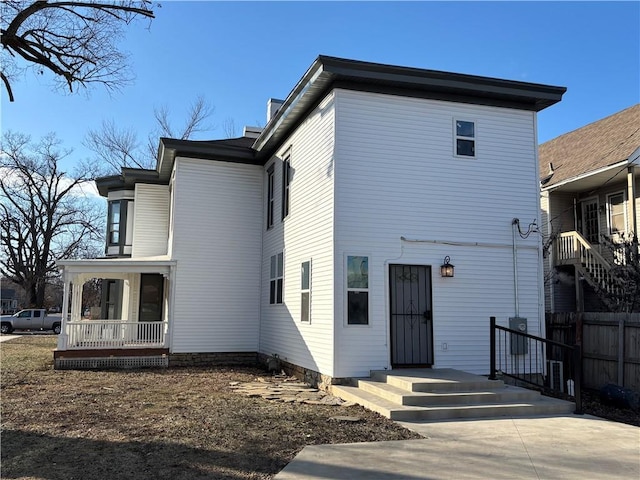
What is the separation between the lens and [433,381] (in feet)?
27.4

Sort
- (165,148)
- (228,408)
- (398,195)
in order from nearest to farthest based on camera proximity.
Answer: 1. (228,408)
2. (398,195)
3. (165,148)

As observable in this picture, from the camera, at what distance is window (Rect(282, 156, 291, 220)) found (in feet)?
43.0

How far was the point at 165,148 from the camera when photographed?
577 inches

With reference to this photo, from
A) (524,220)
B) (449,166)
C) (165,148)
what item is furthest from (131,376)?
(524,220)

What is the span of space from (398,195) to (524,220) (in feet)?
9.05

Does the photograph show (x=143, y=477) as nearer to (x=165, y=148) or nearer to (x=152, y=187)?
(x=165, y=148)

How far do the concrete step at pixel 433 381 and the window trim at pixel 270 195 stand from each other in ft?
20.6

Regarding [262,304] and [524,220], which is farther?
[262,304]

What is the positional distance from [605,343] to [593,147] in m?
9.05

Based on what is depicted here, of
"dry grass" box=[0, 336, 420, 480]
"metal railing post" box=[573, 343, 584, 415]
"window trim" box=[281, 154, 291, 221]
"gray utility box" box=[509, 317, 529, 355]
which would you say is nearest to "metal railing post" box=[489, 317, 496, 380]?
"gray utility box" box=[509, 317, 529, 355]

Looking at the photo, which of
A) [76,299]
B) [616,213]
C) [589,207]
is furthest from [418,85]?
[76,299]

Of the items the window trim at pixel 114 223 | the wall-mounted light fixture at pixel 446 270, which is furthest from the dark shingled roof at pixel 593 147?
the window trim at pixel 114 223

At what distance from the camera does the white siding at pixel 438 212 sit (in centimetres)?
991

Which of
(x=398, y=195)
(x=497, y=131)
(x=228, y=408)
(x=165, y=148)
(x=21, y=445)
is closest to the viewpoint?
(x=21, y=445)
